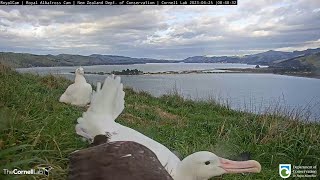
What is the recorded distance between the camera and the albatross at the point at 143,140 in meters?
2.08

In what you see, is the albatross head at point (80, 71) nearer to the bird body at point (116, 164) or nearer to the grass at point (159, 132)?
the grass at point (159, 132)

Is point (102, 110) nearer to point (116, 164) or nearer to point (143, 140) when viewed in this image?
point (143, 140)

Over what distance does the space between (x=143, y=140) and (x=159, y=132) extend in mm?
966

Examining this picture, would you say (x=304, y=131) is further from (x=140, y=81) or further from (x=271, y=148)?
(x=140, y=81)

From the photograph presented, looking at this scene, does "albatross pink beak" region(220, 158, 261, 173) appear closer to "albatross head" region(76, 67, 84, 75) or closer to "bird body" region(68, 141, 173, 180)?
"bird body" region(68, 141, 173, 180)

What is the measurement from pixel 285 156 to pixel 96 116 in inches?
49.3

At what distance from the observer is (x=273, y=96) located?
3029 mm

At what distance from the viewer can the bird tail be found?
90.0 inches

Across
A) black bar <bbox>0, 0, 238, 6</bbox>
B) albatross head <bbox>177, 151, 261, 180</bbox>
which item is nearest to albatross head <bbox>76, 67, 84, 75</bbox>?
black bar <bbox>0, 0, 238, 6</bbox>

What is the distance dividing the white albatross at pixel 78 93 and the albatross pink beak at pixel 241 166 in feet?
7.10

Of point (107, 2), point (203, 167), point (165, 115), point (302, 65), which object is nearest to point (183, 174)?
point (203, 167)

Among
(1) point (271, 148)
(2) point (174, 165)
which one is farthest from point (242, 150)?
(2) point (174, 165)

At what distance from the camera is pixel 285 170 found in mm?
2309

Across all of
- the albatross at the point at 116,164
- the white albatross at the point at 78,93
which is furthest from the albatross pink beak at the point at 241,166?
the white albatross at the point at 78,93
